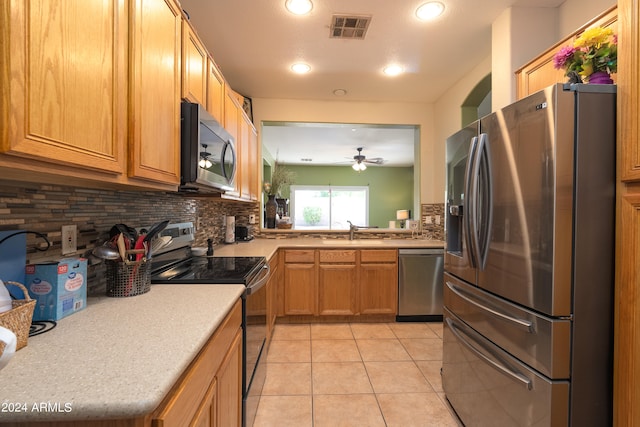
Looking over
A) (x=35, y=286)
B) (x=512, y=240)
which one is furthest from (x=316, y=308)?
(x=35, y=286)

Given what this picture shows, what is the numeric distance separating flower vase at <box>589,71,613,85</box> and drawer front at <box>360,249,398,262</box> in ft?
7.07

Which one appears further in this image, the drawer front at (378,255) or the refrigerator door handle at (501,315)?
the drawer front at (378,255)

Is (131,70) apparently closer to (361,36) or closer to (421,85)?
(361,36)

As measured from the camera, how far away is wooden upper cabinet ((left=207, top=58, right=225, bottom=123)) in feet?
5.92

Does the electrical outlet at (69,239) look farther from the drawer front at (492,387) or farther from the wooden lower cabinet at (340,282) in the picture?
the wooden lower cabinet at (340,282)

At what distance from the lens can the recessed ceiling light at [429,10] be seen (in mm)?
1896

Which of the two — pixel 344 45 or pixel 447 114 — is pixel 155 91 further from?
pixel 447 114

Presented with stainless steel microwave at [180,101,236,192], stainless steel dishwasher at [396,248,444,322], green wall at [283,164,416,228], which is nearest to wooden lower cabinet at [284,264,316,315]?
stainless steel dishwasher at [396,248,444,322]

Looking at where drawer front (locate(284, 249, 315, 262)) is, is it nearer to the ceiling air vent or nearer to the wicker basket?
the ceiling air vent

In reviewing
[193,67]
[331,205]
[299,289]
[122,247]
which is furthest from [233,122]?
[331,205]

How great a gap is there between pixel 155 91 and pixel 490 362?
185cm

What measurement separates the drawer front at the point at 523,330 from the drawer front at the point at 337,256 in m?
1.59

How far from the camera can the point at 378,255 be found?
3.08 m

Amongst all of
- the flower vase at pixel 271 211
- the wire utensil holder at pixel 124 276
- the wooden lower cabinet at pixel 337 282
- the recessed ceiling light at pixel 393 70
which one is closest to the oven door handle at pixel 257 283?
the wire utensil holder at pixel 124 276
